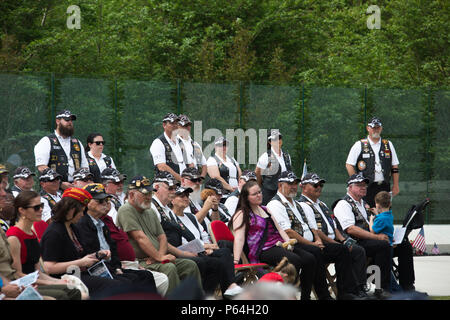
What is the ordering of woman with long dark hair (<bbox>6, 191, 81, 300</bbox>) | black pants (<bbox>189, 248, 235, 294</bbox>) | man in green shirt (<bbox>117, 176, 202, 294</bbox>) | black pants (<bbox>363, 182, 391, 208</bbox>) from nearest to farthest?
woman with long dark hair (<bbox>6, 191, 81, 300</bbox>), man in green shirt (<bbox>117, 176, 202, 294</bbox>), black pants (<bbox>189, 248, 235, 294</bbox>), black pants (<bbox>363, 182, 391, 208</bbox>)

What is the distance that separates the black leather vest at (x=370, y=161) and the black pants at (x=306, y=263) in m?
3.56

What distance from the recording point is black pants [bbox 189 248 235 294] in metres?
7.46

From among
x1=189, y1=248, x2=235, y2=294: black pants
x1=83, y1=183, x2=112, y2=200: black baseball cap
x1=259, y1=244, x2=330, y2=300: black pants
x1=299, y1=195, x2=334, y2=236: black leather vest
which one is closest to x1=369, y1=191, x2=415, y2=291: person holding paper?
x1=299, y1=195, x2=334, y2=236: black leather vest

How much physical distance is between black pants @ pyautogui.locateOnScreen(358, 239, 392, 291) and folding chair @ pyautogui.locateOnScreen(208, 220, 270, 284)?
5.22ft

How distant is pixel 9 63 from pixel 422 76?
40.8 feet

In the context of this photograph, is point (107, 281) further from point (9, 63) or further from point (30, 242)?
point (9, 63)

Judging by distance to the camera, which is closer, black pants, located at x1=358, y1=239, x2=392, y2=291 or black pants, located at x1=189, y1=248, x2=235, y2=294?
black pants, located at x1=189, y1=248, x2=235, y2=294

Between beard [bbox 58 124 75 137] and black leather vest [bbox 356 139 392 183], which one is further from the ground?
beard [bbox 58 124 75 137]

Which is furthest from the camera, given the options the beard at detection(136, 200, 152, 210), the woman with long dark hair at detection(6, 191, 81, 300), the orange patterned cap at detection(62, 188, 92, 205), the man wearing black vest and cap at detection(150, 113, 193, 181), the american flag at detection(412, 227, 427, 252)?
the american flag at detection(412, 227, 427, 252)

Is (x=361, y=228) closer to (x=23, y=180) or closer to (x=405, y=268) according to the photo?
(x=405, y=268)

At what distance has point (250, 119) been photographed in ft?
50.0

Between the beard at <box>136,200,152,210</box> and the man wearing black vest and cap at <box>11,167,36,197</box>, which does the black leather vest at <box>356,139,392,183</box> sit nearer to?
the beard at <box>136,200,152,210</box>

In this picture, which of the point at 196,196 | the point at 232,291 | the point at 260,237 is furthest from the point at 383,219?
the point at 232,291
